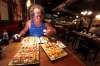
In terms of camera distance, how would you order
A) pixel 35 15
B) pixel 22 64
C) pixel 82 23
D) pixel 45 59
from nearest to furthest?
pixel 22 64, pixel 45 59, pixel 35 15, pixel 82 23

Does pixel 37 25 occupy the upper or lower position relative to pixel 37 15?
lower

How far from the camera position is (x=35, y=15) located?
260 centimetres

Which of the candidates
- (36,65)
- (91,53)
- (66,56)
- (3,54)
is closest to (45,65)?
(36,65)

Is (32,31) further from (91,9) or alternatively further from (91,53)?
(91,9)

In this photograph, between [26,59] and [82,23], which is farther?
[82,23]

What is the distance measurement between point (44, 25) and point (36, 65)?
156 cm

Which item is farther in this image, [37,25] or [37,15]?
[37,25]

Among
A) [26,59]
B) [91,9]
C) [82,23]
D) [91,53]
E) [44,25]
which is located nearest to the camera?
[26,59]

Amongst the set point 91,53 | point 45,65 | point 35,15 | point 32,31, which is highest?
point 35,15

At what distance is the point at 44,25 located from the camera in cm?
282

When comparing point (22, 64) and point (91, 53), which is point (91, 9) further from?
point (22, 64)

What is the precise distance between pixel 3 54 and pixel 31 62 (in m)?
0.53

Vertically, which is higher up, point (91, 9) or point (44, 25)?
point (91, 9)

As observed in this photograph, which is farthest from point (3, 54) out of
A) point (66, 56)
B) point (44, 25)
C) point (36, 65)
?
point (44, 25)
